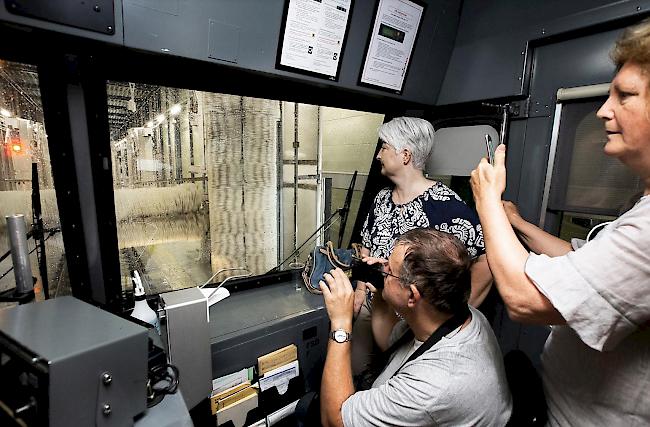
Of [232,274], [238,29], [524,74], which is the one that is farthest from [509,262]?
[232,274]

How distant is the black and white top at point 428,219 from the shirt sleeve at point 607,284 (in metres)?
0.79

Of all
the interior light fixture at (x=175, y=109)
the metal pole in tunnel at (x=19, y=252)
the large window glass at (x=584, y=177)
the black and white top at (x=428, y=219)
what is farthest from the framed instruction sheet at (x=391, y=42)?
the metal pole in tunnel at (x=19, y=252)

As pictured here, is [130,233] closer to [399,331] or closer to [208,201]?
[208,201]

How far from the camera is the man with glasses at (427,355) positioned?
85 centimetres

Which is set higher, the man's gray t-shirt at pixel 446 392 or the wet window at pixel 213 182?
the wet window at pixel 213 182

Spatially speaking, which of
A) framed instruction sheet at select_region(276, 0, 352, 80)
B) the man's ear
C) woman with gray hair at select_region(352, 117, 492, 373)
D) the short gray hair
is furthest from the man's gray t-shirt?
framed instruction sheet at select_region(276, 0, 352, 80)

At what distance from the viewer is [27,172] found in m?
1.23

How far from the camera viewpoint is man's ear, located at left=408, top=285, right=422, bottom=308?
3.26 feet

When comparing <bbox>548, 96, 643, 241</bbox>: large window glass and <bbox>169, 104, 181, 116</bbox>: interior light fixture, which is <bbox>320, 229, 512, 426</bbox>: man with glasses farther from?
<bbox>169, 104, 181, 116</bbox>: interior light fixture

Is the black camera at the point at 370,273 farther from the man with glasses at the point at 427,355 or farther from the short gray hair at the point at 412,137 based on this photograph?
the short gray hair at the point at 412,137

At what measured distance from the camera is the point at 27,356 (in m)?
0.67

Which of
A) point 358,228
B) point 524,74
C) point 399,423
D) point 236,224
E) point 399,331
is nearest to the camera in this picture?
point 399,423

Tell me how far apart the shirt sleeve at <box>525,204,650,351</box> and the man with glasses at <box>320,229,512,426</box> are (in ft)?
1.10

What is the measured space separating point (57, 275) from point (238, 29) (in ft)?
4.11
